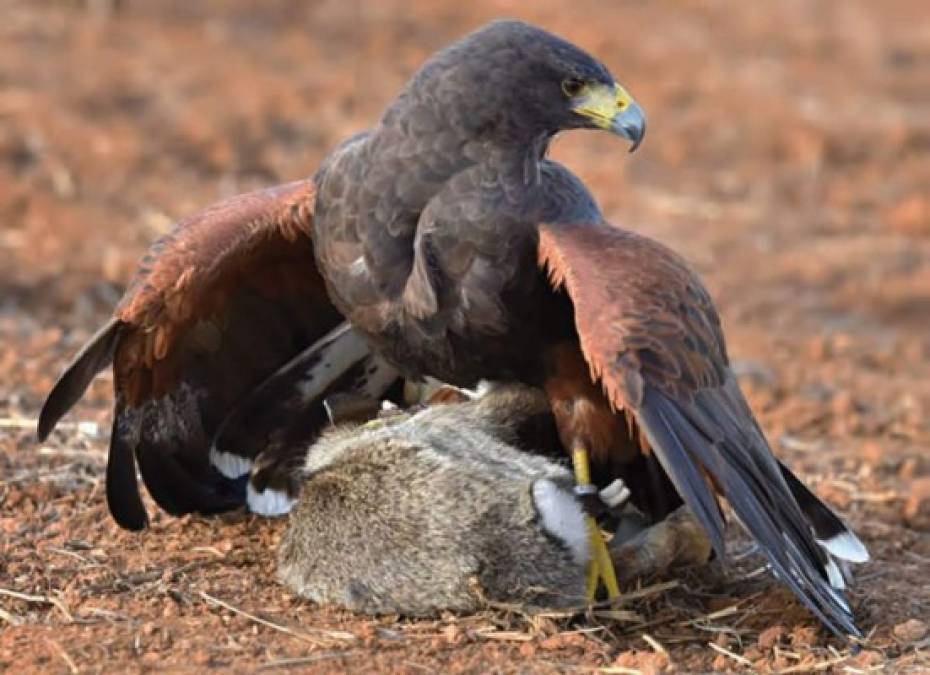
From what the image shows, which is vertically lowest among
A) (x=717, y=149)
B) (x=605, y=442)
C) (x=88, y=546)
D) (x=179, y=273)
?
(x=717, y=149)

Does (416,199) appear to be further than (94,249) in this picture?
No

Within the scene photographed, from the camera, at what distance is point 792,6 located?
1775cm

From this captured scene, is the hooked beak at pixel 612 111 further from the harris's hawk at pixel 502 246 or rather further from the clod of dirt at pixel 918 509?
the clod of dirt at pixel 918 509

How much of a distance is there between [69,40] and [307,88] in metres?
1.71

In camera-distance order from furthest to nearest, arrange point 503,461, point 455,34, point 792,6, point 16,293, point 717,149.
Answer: point 792,6, point 455,34, point 717,149, point 16,293, point 503,461

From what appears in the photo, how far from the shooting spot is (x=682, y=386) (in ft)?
16.4

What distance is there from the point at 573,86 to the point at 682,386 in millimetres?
1051

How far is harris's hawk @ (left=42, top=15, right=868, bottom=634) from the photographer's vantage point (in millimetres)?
5090

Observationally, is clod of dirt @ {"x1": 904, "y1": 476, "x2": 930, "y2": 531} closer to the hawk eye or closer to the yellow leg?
the yellow leg

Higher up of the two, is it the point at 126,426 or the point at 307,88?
the point at 126,426

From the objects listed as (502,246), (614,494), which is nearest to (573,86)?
(502,246)

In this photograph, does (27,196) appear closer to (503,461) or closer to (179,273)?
(179,273)

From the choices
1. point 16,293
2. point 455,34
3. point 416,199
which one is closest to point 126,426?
point 416,199

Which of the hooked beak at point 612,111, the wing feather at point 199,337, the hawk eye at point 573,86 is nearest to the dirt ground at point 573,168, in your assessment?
the wing feather at point 199,337
